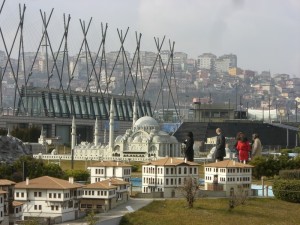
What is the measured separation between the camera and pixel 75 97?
11350cm

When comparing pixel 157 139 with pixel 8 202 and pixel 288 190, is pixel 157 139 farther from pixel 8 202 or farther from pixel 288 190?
pixel 8 202

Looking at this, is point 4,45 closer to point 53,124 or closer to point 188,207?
point 53,124

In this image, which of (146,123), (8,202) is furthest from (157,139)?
(8,202)

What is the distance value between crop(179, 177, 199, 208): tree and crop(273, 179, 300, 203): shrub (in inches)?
208

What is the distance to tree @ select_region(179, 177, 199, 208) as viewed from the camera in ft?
142

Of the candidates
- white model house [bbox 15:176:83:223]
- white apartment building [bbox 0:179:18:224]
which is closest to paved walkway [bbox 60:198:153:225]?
white model house [bbox 15:176:83:223]

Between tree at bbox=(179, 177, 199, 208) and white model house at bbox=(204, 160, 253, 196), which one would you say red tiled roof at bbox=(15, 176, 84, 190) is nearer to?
tree at bbox=(179, 177, 199, 208)

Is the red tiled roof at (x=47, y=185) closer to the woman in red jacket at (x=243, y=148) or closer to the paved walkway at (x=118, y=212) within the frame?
the paved walkway at (x=118, y=212)

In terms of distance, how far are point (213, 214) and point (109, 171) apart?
9.27 meters

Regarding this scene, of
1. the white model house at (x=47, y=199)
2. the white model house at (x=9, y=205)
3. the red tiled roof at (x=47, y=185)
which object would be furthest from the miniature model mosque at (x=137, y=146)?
the white model house at (x=9, y=205)

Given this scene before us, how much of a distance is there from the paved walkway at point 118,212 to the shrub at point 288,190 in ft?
24.3

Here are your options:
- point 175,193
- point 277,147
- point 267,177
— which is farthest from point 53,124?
point 175,193

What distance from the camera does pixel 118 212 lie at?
41312 millimetres

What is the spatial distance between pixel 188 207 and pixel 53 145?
178ft
